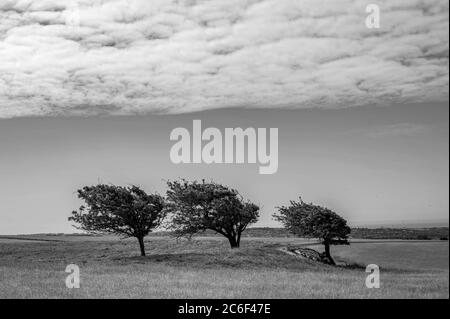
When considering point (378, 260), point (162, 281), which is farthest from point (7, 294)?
point (378, 260)

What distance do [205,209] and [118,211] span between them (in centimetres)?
1043

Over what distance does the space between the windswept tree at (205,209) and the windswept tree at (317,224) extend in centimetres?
534

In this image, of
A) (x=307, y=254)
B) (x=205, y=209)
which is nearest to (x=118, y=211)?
(x=205, y=209)

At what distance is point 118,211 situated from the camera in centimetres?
5406

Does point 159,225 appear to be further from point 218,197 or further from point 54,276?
point 54,276

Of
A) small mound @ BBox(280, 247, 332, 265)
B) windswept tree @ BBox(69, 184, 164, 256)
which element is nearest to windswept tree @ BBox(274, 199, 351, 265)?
small mound @ BBox(280, 247, 332, 265)

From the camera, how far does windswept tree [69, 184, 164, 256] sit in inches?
2154

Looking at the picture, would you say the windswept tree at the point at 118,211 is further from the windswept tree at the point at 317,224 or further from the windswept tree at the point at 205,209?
the windswept tree at the point at 317,224

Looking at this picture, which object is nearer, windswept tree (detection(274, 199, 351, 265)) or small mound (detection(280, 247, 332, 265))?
small mound (detection(280, 247, 332, 265))

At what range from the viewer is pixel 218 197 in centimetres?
5784

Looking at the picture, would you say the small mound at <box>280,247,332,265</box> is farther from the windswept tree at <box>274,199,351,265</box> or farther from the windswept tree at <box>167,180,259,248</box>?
the windswept tree at <box>167,180,259,248</box>

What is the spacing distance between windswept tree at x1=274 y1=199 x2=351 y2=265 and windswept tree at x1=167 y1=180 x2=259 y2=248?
5.34 meters

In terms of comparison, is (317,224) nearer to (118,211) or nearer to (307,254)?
(307,254)

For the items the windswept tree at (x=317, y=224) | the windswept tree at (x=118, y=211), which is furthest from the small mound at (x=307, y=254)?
the windswept tree at (x=118, y=211)
